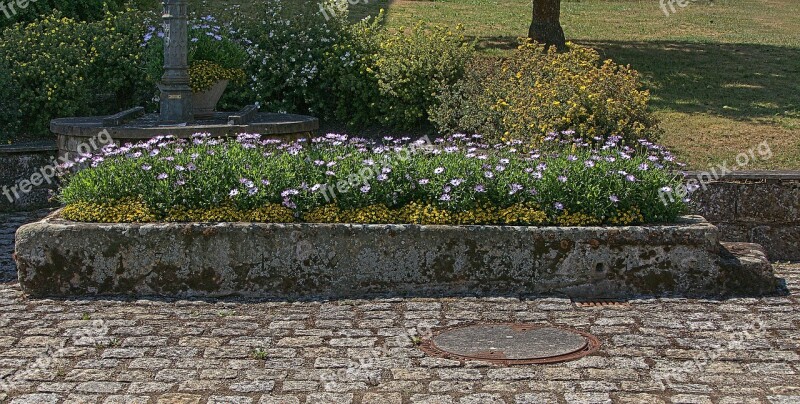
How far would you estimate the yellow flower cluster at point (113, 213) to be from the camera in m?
7.86

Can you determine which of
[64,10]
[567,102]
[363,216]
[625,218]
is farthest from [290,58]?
[625,218]

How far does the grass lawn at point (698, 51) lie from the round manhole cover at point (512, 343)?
5.07 meters

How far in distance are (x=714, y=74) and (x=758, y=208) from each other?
644 centimetres

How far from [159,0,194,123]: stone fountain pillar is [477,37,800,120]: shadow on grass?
6165 millimetres

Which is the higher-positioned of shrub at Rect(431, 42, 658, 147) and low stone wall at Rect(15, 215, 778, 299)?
shrub at Rect(431, 42, 658, 147)

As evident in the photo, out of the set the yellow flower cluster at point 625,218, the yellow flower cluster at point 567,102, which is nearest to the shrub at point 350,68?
the yellow flower cluster at point 567,102

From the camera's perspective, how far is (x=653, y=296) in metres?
Result: 7.79

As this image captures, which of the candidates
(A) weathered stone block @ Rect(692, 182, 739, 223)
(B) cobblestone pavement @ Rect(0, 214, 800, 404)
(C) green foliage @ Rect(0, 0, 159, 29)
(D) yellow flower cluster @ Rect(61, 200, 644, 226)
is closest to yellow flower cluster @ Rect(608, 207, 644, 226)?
(D) yellow flower cluster @ Rect(61, 200, 644, 226)

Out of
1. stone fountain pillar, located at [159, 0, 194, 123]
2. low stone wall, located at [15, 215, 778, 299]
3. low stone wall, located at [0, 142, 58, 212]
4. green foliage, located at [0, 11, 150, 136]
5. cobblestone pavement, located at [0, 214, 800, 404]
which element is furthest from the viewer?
green foliage, located at [0, 11, 150, 136]

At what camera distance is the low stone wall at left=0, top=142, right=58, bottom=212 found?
441 inches

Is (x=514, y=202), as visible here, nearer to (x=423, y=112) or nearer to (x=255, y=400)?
(x=255, y=400)

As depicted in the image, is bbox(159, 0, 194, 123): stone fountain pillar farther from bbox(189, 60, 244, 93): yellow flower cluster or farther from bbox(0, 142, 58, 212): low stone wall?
bbox(0, 142, 58, 212): low stone wall

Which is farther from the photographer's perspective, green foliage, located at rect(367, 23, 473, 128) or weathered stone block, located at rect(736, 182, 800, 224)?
green foliage, located at rect(367, 23, 473, 128)

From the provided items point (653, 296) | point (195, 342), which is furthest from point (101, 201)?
point (653, 296)
